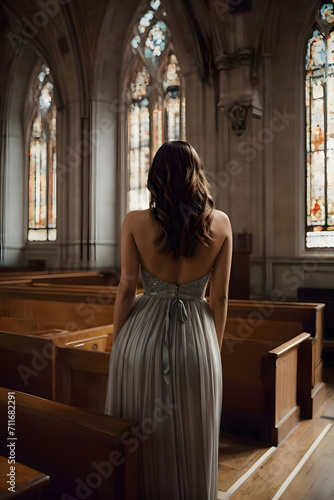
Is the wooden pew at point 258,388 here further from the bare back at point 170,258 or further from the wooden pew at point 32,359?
the bare back at point 170,258

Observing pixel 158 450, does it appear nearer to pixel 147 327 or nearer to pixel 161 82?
pixel 147 327

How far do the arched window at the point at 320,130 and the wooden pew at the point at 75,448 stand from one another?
21.3 feet

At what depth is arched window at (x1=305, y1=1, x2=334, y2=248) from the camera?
299 inches

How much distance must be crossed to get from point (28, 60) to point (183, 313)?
1231 cm

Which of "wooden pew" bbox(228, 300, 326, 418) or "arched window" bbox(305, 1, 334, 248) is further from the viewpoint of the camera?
"arched window" bbox(305, 1, 334, 248)

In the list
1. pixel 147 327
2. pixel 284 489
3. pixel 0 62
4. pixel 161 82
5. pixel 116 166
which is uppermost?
pixel 0 62

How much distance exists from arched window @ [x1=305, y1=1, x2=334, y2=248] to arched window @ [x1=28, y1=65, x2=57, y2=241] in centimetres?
679

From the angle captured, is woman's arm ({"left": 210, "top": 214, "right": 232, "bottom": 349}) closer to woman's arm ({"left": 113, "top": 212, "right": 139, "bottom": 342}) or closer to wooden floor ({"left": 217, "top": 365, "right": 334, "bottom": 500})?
woman's arm ({"left": 113, "top": 212, "right": 139, "bottom": 342})

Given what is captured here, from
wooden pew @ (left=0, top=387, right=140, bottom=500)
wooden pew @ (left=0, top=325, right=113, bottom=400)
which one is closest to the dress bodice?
wooden pew @ (left=0, top=387, right=140, bottom=500)

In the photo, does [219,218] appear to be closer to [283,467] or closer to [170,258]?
[170,258]

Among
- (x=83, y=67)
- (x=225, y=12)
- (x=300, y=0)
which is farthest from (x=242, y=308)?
(x=83, y=67)

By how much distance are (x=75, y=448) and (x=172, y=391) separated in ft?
1.42

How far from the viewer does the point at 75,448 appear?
5.83 ft

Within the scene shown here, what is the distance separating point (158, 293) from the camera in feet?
6.18
